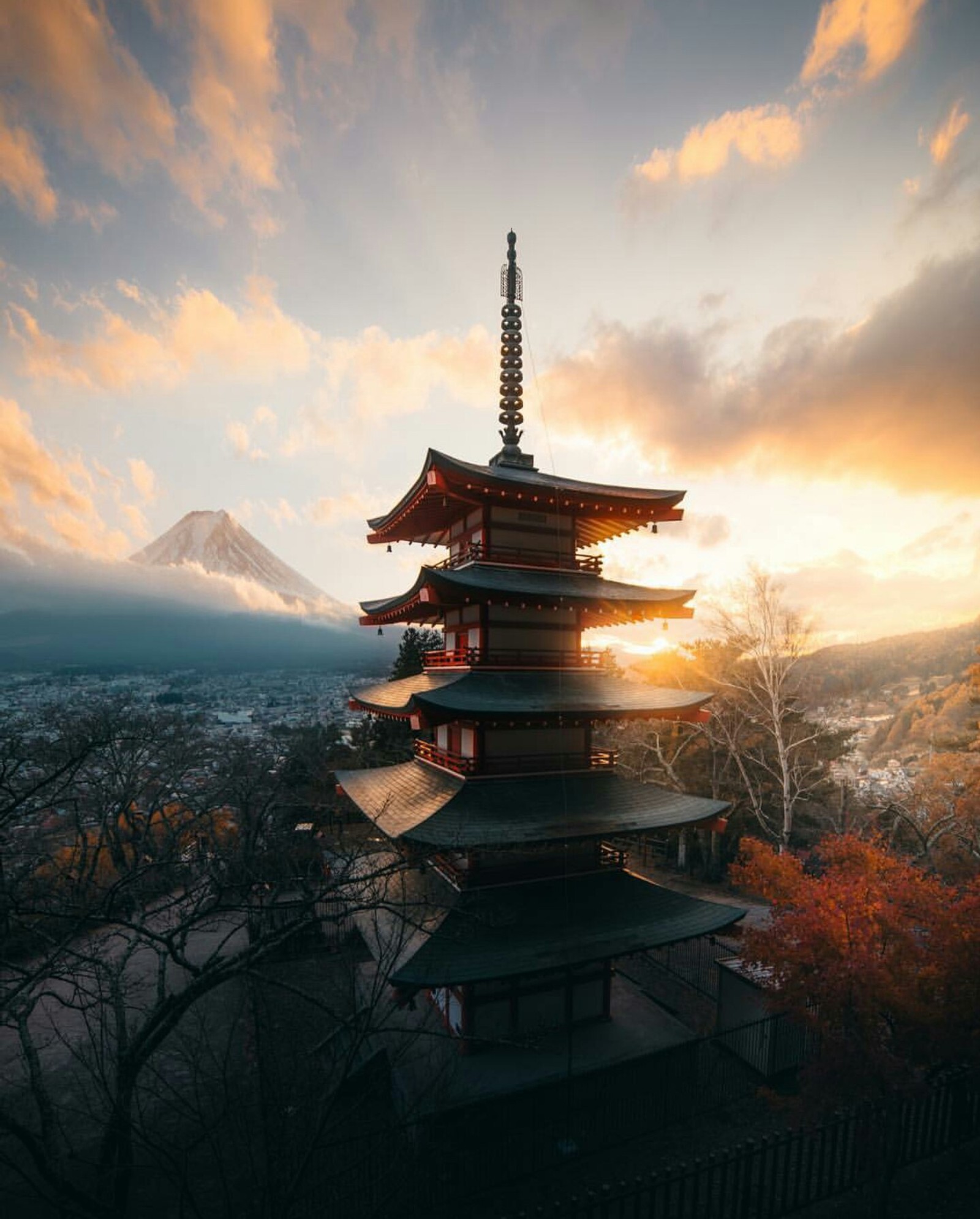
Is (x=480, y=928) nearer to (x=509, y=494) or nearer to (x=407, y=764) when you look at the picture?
(x=407, y=764)

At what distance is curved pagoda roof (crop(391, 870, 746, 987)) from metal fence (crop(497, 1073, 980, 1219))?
343 cm

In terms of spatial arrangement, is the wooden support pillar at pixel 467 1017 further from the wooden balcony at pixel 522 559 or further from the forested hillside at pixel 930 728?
the forested hillside at pixel 930 728

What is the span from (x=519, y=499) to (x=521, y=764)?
707 centimetres

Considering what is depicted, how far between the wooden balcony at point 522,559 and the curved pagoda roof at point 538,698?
3.00 m

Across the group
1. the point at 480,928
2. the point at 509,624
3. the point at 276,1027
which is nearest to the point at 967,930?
the point at 480,928

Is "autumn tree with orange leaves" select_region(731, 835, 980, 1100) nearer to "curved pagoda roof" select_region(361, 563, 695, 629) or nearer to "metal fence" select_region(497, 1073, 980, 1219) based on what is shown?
"metal fence" select_region(497, 1073, 980, 1219)

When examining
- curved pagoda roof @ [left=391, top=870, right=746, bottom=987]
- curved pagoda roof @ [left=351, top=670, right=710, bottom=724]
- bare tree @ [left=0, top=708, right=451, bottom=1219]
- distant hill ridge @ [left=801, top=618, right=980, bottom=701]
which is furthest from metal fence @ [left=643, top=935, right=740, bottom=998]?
distant hill ridge @ [left=801, top=618, right=980, bottom=701]

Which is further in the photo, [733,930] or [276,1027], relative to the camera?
[276,1027]

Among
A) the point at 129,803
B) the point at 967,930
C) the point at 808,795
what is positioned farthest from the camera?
the point at 808,795

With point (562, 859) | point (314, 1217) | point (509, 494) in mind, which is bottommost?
point (314, 1217)

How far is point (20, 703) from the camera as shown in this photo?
53594 millimetres

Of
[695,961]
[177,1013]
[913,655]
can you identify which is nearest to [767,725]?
[695,961]

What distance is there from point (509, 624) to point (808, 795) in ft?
84.3

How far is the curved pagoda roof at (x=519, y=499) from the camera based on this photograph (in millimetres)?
13352
